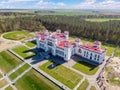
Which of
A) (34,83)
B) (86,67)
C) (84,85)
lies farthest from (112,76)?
(34,83)

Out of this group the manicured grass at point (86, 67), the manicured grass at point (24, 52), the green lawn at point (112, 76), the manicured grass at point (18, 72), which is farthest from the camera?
the manicured grass at point (24, 52)

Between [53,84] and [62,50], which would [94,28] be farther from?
[53,84]

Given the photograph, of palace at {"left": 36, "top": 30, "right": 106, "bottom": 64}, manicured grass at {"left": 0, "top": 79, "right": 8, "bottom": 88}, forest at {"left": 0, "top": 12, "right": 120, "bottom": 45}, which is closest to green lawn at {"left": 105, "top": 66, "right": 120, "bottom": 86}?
palace at {"left": 36, "top": 30, "right": 106, "bottom": 64}

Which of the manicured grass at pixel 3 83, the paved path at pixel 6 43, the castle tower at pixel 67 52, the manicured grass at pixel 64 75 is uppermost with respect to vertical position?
the castle tower at pixel 67 52

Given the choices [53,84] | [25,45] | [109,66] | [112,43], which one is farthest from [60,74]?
[112,43]

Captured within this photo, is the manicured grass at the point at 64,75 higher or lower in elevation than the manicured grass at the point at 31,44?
lower

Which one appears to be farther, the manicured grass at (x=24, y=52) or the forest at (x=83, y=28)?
the forest at (x=83, y=28)

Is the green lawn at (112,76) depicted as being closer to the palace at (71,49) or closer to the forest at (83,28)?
the palace at (71,49)

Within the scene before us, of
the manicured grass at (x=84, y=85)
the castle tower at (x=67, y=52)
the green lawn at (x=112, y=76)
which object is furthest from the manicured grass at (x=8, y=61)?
the green lawn at (x=112, y=76)
